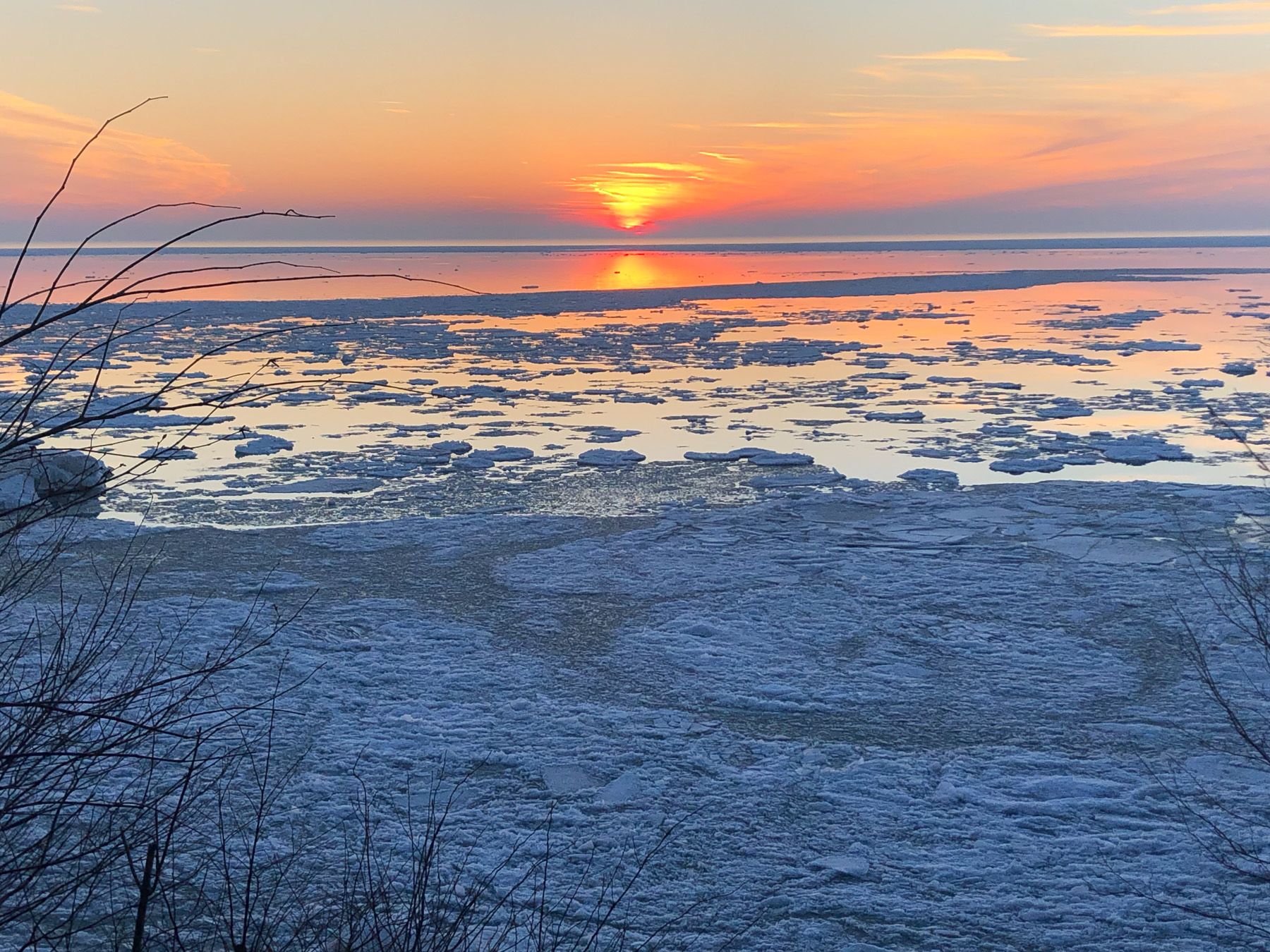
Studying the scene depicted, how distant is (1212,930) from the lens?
151 inches

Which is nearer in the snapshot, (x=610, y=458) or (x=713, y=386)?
(x=610, y=458)

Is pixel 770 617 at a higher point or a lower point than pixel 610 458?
lower

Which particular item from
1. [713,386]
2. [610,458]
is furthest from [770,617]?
[713,386]

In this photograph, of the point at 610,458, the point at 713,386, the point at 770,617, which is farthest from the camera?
the point at 713,386

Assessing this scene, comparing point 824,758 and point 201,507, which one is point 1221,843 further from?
point 201,507

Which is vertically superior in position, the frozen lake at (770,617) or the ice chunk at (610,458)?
the ice chunk at (610,458)

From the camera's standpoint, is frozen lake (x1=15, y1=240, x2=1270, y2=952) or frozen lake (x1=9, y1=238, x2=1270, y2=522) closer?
frozen lake (x1=15, y1=240, x2=1270, y2=952)

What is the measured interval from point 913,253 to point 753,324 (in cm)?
6378

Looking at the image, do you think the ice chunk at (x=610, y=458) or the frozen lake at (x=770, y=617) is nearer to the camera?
the frozen lake at (x=770, y=617)

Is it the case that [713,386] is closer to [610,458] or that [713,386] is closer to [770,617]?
[610,458]

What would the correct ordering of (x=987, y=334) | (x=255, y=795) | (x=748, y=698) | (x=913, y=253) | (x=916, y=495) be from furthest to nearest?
(x=913, y=253), (x=987, y=334), (x=916, y=495), (x=748, y=698), (x=255, y=795)

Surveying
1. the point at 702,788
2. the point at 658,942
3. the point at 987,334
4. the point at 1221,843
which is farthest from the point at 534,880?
the point at 987,334

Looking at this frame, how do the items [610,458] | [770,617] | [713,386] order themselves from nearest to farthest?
[770,617]
[610,458]
[713,386]

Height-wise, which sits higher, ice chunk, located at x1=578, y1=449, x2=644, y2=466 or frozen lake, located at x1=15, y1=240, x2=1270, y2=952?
ice chunk, located at x1=578, y1=449, x2=644, y2=466
